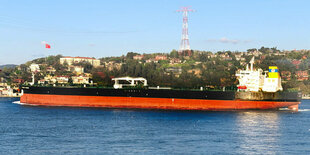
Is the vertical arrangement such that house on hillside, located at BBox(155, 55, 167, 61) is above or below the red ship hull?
above

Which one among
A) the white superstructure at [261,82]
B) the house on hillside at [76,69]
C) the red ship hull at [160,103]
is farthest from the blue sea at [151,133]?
the house on hillside at [76,69]

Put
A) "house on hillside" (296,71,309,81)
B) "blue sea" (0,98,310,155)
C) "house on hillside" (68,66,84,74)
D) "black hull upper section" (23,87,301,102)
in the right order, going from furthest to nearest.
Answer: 1. "house on hillside" (68,66,84,74)
2. "house on hillside" (296,71,309,81)
3. "black hull upper section" (23,87,301,102)
4. "blue sea" (0,98,310,155)

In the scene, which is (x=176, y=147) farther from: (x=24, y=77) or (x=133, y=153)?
(x=24, y=77)

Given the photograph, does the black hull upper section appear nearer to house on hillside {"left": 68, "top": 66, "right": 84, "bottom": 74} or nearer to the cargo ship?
the cargo ship

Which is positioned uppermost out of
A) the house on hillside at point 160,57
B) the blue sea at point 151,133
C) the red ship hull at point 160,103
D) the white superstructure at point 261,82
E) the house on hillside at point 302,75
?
the house on hillside at point 160,57

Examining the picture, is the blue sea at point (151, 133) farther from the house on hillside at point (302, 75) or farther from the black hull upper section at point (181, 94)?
the house on hillside at point (302, 75)

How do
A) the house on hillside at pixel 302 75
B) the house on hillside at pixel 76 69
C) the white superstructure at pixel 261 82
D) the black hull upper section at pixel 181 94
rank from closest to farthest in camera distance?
the black hull upper section at pixel 181 94 < the white superstructure at pixel 261 82 < the house on hillside at pixel 302 75 < the house on hillside at pixel 76 69

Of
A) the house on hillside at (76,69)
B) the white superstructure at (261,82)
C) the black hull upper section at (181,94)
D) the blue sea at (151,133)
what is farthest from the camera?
the house on hillside at (76,69)

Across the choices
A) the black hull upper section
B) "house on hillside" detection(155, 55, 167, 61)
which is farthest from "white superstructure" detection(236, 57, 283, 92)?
"house on hillside" detection(155, 55, 167, 61)
